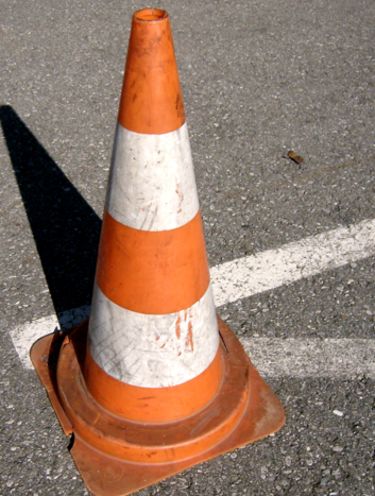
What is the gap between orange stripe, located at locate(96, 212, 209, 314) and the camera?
97.2 inches

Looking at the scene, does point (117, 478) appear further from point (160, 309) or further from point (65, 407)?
point (160, 309)

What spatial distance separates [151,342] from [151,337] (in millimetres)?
20

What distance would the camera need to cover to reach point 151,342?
260 centimetres

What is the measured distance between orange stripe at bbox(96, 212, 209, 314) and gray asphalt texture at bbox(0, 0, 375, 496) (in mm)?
613

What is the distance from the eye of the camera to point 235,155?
4.50 meters

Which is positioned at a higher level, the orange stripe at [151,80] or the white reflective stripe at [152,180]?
the orange stripe at [151,80]

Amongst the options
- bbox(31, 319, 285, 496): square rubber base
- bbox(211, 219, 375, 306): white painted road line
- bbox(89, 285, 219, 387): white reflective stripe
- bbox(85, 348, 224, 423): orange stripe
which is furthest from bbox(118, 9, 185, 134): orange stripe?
bbox(211, 219, 375, 306): white painted road line

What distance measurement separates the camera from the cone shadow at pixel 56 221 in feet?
11.4

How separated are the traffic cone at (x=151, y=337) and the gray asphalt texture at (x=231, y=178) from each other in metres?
0.09

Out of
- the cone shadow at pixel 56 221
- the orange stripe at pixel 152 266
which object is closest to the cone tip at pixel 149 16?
the orange stripe at pixel 152 266

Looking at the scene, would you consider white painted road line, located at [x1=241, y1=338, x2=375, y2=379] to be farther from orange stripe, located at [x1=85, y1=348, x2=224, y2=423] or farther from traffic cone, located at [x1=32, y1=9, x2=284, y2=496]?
orange stripe, located at [x1=85, y1=348, x2=224, y2=423]

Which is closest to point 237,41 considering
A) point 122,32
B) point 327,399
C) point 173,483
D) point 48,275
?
point 122,32

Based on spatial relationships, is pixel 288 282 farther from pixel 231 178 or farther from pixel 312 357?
pixel 231 178

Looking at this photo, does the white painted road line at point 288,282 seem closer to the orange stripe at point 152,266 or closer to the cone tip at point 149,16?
the orange stripe at point 152,266
